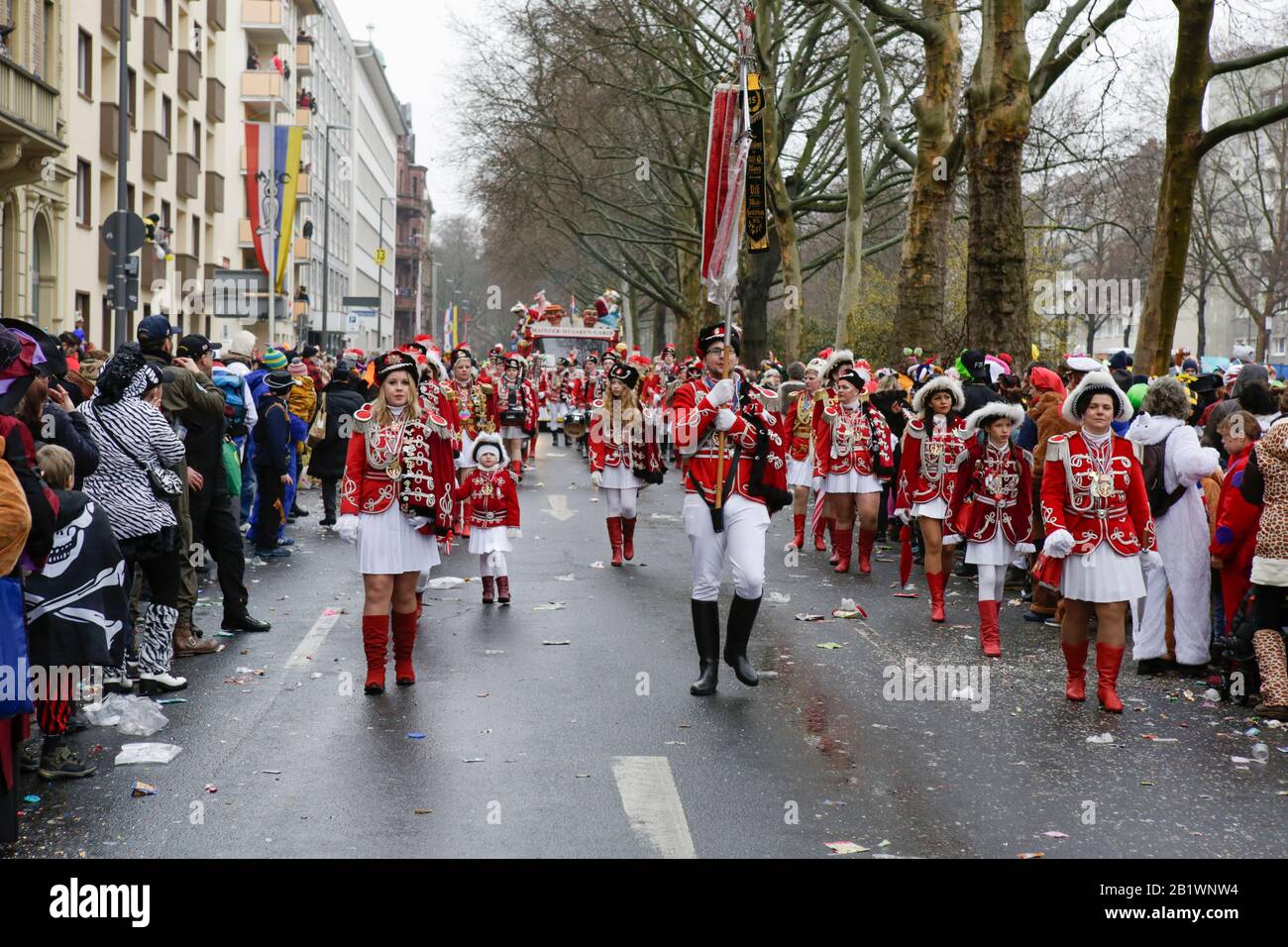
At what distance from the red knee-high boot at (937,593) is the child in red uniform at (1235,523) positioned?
8.71 ft

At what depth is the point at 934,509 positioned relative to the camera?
11.6 m

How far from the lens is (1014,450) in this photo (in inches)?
427

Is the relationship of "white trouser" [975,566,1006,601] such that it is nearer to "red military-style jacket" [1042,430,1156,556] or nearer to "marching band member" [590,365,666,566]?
"red military-style jacket" [1042,430,1156,556]

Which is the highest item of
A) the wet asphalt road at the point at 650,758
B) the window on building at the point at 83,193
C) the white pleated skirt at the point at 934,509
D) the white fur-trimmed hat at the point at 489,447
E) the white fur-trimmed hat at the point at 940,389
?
the window on building at the point at 83,193

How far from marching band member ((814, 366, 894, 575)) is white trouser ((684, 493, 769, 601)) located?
5266 mm

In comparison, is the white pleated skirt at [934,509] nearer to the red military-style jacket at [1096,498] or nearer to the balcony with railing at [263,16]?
the red military-style jacket at [1096,498]

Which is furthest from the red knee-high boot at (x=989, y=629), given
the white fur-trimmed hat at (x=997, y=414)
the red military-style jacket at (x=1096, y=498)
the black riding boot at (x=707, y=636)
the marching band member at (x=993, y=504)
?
the black riding boot at (x=707, y=636)

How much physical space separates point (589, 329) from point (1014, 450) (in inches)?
1152

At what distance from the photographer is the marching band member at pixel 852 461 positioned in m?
14.0

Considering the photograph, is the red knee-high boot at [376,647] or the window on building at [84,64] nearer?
the red knee-high boot at [376,647]

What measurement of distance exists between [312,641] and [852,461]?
573cm

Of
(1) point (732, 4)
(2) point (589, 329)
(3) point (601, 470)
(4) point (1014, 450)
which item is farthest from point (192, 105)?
(4) point (1014, 450)

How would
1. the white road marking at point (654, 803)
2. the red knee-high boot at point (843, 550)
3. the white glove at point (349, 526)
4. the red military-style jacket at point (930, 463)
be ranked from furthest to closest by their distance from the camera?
the red knee-high boot at point (843, 550), the red military-style jacket at point (930, 463), the white glove at point (349, 526), the white road marking at point (654, 803)

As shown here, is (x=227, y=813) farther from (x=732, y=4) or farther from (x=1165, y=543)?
(x=732, y=4)
